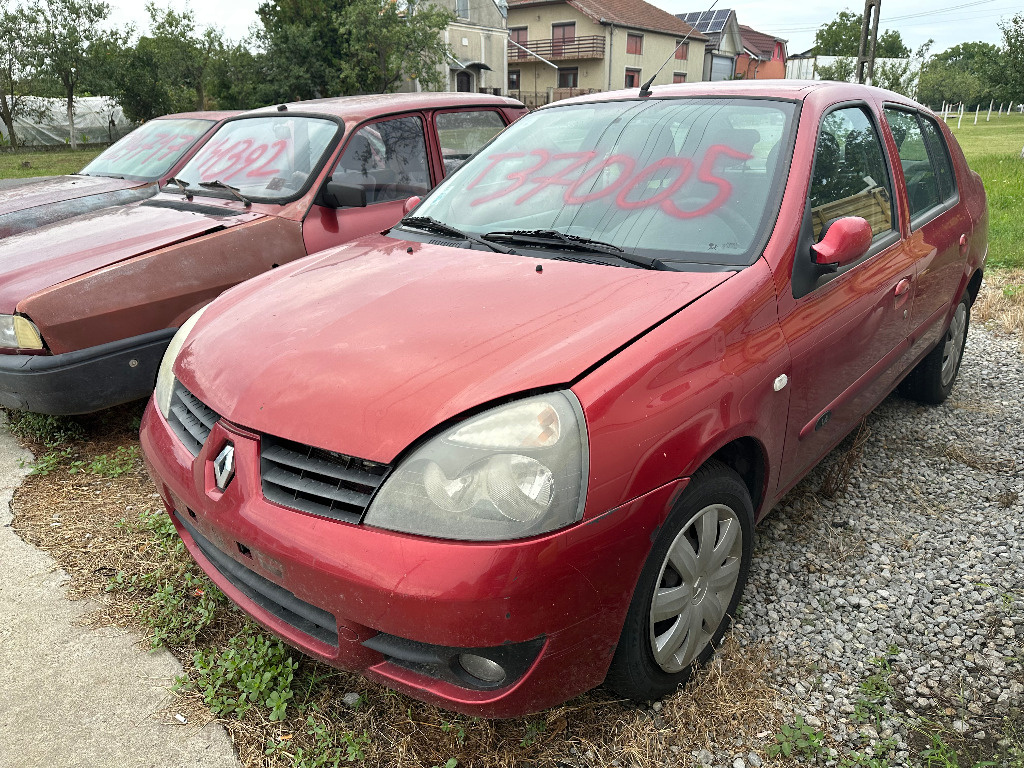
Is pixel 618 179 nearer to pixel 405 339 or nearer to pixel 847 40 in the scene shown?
pixel 405 339

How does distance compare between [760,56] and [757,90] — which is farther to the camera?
[760,56]

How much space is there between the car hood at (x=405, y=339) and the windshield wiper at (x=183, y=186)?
2412 mm

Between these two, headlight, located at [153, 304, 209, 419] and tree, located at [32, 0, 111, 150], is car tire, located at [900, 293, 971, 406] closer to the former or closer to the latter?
headlight, located at [153, 304, 209, 419]

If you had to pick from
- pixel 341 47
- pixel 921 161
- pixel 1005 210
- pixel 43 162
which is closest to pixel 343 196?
pixel 921 161

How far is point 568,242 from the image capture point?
2.48 m

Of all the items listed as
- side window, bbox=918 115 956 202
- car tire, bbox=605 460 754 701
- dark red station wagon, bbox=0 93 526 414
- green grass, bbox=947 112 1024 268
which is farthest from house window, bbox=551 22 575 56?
car tire, bbox=605 460 754 701

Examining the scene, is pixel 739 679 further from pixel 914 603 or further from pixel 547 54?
pixel 547 54

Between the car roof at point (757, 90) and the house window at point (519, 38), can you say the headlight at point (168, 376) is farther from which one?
the house window at point (519, 38)

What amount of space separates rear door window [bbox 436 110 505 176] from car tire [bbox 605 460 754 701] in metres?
3.35

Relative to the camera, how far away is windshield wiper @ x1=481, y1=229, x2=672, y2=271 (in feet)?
7.54

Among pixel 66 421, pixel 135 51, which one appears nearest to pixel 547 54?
pixel 135 51

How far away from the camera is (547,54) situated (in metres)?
46.6

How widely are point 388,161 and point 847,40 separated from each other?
259 feet

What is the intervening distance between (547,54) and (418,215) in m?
48.0
